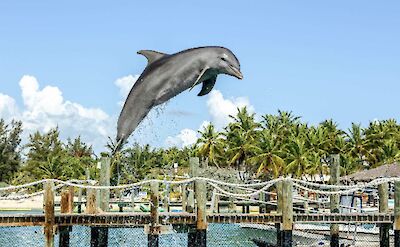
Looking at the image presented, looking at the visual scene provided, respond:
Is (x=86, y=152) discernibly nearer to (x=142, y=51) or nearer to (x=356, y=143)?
(x=356, y=143)

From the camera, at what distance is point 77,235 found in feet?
120

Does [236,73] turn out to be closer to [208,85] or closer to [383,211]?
[208,85]

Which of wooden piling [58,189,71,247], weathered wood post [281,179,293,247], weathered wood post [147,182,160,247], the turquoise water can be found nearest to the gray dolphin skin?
weathered wood post [147,182,160,247]

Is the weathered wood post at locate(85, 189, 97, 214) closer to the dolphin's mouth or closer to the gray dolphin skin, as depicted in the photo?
the gray dolphin skin

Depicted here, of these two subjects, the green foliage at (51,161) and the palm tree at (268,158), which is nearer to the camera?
the palm tree at (268,158)

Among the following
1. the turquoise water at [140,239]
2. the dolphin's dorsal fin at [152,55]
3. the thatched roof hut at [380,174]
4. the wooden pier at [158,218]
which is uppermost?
the dolphin's dorsal fin at [152,55]

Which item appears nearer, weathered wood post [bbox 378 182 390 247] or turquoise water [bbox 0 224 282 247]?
weathered wood post [bbox 378 182 390 247]

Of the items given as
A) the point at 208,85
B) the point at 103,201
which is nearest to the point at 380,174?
the point at 103,201

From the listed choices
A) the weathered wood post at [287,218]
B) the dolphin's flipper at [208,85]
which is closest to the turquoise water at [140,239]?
the weathered wood post at [287,218]

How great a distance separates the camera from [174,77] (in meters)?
10.6

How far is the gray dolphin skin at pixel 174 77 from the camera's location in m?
10.6

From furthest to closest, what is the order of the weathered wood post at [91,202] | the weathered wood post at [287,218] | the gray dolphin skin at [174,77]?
1. the weathered wood post at [287,218]
2. the weathered wood post at [91,202]
3. the gray dolphin skin at [174,77]

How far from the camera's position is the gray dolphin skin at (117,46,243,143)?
10633mm

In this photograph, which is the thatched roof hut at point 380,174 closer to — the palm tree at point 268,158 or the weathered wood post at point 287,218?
the weathered wood post at point 287,218
